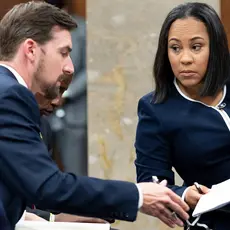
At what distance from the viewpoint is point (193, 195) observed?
3.29 m

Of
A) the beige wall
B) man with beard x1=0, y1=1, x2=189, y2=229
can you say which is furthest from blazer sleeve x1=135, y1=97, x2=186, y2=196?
the beige wall

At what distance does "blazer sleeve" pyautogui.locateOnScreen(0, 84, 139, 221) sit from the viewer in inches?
111

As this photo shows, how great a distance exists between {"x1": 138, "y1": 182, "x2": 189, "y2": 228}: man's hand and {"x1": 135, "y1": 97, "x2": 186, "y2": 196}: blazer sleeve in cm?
45

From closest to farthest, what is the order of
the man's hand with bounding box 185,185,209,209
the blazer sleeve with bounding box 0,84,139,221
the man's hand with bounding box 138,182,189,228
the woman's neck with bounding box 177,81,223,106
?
the blazer sleeve with bounding box 0,84,139,221 < the man's hand with bounding box 138,182,189,228 < the man's hand with bounding box 185,185,209,209 < the woman's neck with bounding box 177,81,223,106

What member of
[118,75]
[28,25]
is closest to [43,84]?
[28,25]

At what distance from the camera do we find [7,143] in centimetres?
281

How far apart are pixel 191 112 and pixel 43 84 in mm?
666

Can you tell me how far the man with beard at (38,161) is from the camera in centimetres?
281

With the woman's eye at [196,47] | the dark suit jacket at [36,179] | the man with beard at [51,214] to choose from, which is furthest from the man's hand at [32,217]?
the woman's eye at [196,47]

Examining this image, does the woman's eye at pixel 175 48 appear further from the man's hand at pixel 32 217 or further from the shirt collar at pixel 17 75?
the man's hand at pixel 32 217

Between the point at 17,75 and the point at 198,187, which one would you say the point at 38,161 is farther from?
the point at 198,187

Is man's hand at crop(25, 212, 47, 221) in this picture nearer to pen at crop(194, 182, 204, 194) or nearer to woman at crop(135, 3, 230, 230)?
woman at crop(135, 3, 230, 230)

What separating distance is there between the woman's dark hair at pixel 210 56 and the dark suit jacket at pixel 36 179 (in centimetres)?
71

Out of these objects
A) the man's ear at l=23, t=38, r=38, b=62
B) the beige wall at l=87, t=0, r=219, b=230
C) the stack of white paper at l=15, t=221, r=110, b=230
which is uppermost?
the man's ear at l=23, t=38, r=38, b=62
